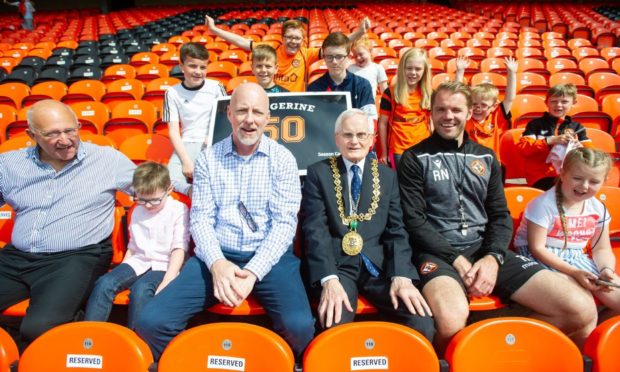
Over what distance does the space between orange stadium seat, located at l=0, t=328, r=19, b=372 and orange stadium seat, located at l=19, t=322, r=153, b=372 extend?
0.05 m

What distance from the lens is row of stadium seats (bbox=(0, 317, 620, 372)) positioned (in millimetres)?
1406

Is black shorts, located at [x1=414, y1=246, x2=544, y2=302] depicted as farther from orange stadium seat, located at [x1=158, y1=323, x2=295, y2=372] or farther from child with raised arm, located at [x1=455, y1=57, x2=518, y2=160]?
Answer: child with raised arm, located at [x1=455, y1=57, x2=518, y2=160]

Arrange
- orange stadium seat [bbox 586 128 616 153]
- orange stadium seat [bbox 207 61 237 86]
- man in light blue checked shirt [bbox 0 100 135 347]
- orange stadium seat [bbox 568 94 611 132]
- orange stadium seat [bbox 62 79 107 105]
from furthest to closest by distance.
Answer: orange stadium seat [bbox 207 61 237 86] → orange stadium seat [bbox 62 79 107 105] → orange stadium seat [bbox 568 94 611 132] → orange stadium seat [bbox 586 128 616 153] → man in light blue checked shirt [bbox 0 100 135 347]

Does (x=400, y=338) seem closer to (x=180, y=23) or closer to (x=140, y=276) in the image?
(x=140, y=276)

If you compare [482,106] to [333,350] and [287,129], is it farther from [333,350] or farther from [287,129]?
[333,350]

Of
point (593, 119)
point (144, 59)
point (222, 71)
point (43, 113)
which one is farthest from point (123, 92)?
point (593, 119)

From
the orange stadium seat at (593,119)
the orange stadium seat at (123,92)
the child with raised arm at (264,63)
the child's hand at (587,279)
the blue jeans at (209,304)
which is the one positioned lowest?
the blue jeans at (209,304)

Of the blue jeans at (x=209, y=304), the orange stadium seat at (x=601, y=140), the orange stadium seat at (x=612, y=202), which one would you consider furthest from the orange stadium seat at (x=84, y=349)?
the orange stadium seat at (x=601, y=140)

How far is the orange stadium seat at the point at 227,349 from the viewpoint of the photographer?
55.0 inches

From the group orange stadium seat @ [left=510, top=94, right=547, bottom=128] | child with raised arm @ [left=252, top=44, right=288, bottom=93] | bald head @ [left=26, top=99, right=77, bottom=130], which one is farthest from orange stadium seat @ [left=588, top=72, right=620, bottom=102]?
bald head @ [left=26, top=99, right=77, bottom=130]

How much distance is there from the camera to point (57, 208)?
2256 millimetres

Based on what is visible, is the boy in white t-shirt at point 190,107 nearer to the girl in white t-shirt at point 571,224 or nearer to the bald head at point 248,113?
the bald head at point 248,113

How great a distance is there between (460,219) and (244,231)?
1254 millimetres

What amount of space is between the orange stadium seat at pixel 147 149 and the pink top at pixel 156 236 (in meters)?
1.18
